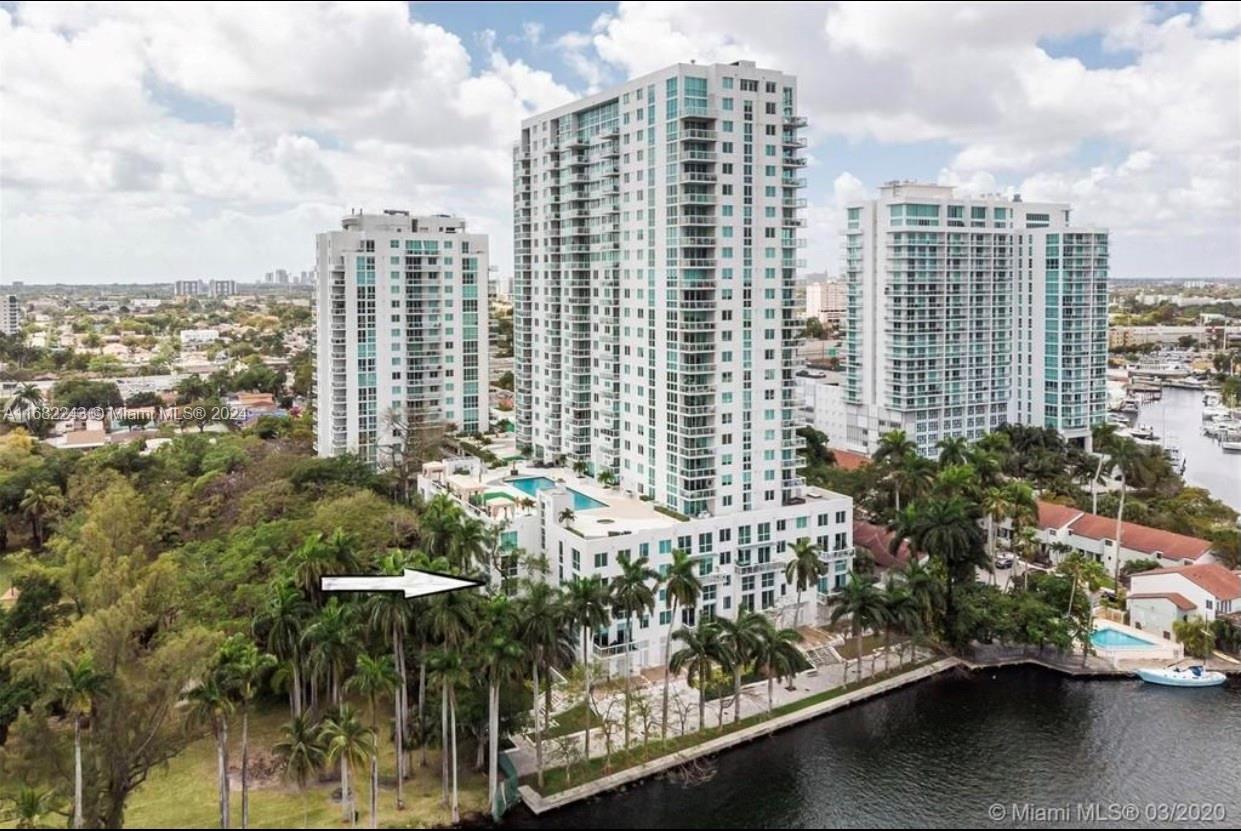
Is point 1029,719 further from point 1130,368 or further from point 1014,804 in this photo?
point 1130,368

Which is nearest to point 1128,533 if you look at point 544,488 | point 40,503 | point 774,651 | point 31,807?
point 774,651

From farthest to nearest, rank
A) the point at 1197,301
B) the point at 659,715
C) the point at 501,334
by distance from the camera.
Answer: the point at 1197,301, the point at 501,334, the point at 659,715

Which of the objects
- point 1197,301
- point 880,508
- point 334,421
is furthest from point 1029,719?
point 1197,301

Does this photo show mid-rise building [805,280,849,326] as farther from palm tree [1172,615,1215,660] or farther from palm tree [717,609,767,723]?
palm tree [717,609,767,723]

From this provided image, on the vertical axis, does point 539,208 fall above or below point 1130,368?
above

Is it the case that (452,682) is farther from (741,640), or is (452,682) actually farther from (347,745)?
(741,640)

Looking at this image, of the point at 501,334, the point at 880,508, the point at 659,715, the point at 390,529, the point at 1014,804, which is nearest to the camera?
the point at 1014,804

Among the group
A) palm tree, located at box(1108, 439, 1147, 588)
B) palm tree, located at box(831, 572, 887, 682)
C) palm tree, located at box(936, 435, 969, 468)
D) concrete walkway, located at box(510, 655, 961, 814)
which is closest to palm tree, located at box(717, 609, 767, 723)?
concrete walkway, located at box(510, 655, 961, 814)
